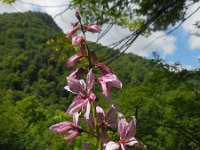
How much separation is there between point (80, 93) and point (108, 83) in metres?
0.14

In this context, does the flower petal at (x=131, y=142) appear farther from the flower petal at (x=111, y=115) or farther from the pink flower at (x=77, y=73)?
the pink flower at (x=77, y=73)

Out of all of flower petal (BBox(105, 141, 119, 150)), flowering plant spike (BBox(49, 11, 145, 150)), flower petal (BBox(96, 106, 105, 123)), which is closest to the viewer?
flower petal (BBox(105, 141, 119, 150))

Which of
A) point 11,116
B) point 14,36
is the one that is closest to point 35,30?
point 14,36

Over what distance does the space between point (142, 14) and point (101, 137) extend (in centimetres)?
527

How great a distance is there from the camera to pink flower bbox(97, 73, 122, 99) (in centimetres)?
197

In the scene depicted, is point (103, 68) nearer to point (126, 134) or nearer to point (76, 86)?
point (76, 86)

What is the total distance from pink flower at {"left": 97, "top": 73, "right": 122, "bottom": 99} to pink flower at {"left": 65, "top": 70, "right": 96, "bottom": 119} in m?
0.05

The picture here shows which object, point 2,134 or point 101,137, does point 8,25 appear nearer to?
point 2,134

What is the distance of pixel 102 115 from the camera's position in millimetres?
2061

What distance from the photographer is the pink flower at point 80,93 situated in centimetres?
201

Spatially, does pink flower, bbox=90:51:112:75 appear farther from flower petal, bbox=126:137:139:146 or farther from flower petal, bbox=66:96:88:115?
flower petal, bbox=126:137:139:146

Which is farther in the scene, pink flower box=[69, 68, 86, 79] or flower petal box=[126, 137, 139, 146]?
pink flower box=[69, 68, 86, 79]

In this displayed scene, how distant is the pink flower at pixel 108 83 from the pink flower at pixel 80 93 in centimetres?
5

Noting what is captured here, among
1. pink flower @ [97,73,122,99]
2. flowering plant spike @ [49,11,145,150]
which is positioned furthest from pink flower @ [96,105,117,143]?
pink flower @ [97,73,122,99]
